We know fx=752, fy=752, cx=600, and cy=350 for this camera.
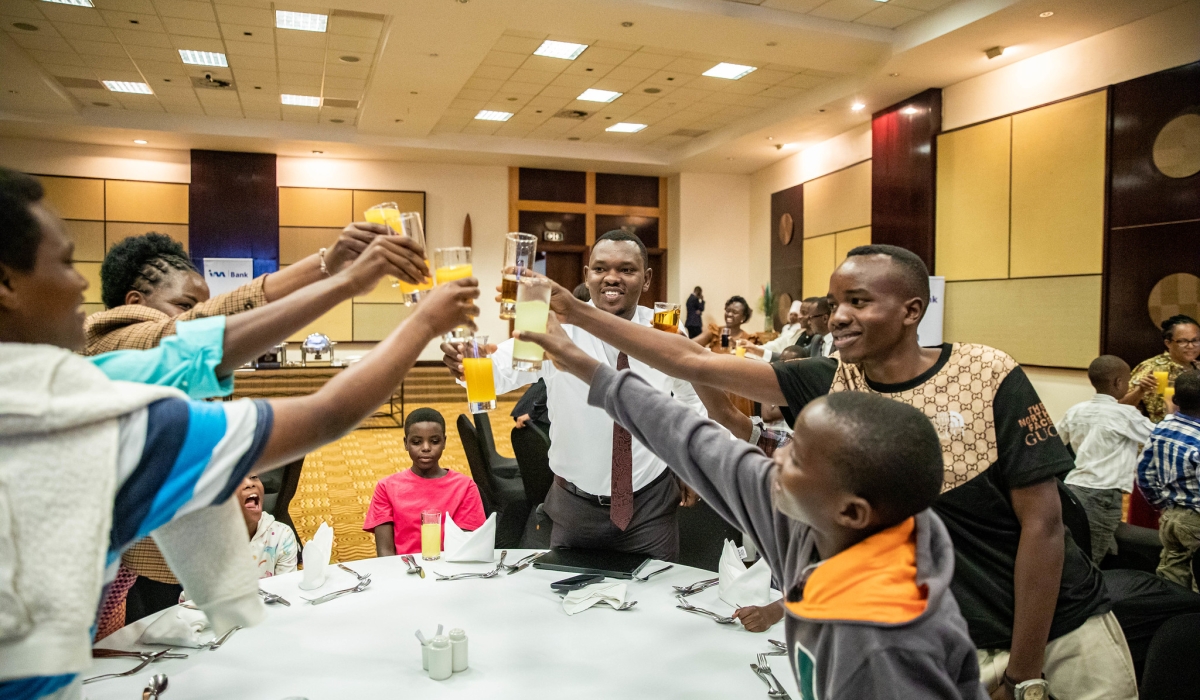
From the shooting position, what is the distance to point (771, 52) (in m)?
8.29

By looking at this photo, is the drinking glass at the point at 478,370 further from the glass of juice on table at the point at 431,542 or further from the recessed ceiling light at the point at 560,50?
the recessed ceiling light at the point at 560,50

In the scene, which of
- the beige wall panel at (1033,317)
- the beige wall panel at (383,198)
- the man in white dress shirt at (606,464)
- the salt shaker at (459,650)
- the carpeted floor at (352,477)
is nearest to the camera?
the salt shaker at (459,650)

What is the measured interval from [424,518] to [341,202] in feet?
39.5

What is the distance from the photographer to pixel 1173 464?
338 centimetres

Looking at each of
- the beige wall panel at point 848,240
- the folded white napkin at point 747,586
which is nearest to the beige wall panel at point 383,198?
the beige wall panel at point 848,240

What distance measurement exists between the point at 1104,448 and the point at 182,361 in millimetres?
4391

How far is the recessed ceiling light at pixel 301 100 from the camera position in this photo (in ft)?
34.1

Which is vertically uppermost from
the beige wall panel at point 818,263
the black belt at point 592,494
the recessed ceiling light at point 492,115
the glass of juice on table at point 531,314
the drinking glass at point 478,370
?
the recessed ceiling light at point 492,115

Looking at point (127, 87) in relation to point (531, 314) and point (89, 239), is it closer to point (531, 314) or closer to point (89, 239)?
point (89, 239)

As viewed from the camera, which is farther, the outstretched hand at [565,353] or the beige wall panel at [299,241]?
the beige wall panel at [299,241]

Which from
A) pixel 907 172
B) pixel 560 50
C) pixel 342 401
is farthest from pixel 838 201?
pixel 342 401

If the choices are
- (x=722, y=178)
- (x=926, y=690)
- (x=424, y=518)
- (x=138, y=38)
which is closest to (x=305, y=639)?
(x=424, y=518)

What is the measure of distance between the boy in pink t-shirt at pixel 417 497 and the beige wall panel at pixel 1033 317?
269 inches

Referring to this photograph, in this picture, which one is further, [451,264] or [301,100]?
[301,100]
